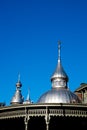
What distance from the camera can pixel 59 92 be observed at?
4888cm

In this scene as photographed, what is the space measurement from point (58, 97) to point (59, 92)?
1.56m

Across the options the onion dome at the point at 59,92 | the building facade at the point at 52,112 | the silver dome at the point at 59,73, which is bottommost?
the building facade at the point at 52,112

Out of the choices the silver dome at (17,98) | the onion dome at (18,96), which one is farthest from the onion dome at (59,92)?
the onion dome at (18,96)

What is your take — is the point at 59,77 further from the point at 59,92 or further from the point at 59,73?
the point at 59,92

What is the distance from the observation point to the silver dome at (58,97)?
47188 millimetres

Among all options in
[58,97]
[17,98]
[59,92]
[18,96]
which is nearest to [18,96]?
[18,96]

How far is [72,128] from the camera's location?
148ft

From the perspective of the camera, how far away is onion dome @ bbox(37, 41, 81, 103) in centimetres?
4747

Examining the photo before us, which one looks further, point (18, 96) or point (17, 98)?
point (18, 96)

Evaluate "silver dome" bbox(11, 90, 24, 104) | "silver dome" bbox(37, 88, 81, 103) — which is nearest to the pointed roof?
"silver dome" bbox(37, 88, 81, 103)

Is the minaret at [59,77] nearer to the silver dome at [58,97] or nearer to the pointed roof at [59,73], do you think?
the pointed roof at [59,73]

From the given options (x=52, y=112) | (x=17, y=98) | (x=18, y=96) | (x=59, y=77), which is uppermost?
(x=59, y=77)

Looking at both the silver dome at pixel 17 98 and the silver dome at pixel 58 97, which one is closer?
the silver dome at pixel 58 97

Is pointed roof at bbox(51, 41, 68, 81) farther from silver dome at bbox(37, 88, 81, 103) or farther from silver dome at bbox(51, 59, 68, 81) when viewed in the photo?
silver dome at bbox(37, 88, 81, 103)
